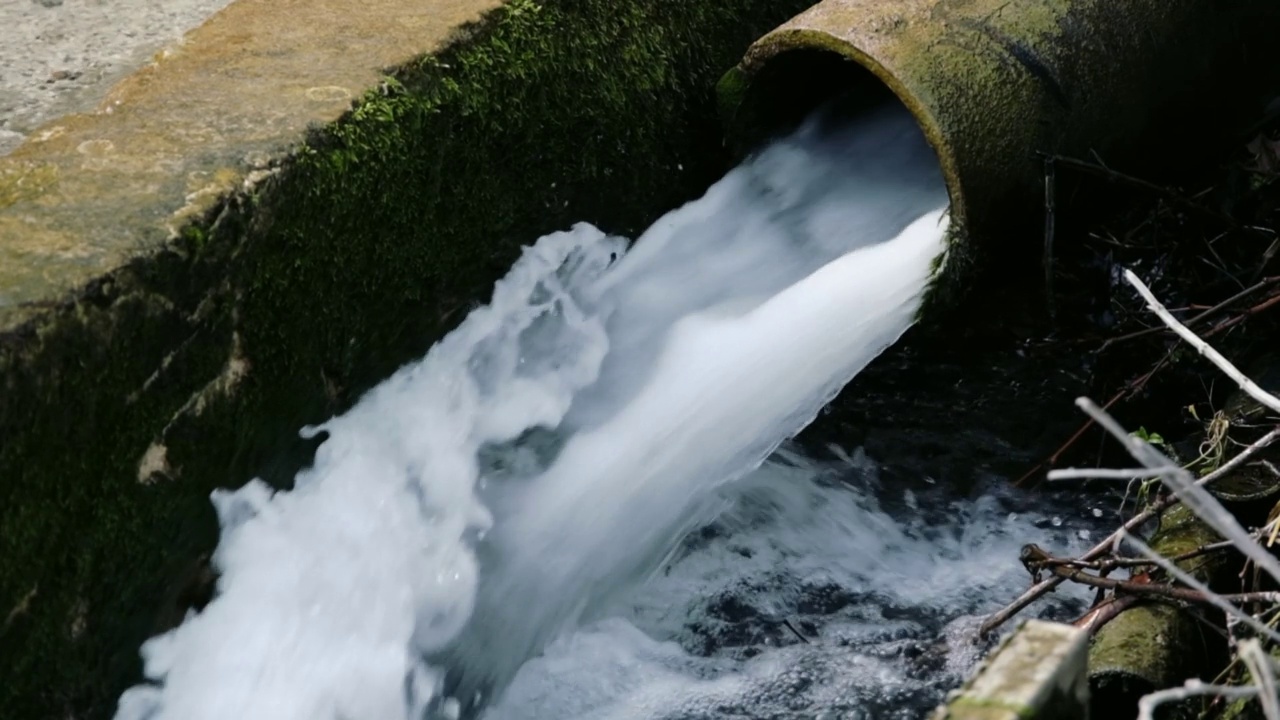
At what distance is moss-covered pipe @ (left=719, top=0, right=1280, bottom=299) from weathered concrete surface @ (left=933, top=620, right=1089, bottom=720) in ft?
5.88

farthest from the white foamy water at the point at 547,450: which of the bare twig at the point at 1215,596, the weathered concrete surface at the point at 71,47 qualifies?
the bare twig at the point at 1215,596

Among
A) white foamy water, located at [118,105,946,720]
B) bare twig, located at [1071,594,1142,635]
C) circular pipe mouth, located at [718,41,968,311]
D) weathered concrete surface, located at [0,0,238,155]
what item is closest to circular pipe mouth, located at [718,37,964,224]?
circular pipe mouth, located at [718,41,968,311]

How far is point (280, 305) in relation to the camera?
263 centimetres

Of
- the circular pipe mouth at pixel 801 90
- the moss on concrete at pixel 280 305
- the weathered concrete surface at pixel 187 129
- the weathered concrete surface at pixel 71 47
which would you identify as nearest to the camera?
the moss on concrete at pixel 280 305

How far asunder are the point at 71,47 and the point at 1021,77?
239cm

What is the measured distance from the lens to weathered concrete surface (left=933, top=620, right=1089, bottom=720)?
155cm

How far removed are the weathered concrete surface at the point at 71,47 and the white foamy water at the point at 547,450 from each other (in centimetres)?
99

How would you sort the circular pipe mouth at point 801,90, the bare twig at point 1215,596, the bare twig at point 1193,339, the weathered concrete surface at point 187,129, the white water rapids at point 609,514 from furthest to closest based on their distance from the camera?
the circular pipe mouth at point 801,90
the white water rapids at point 609,514
the weathered concrete surface at point 187,129
the bare twig at point 1193,339
the bare twig at point 1215,596

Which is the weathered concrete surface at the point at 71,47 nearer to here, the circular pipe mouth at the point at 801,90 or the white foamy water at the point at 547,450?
the white foamy water at the point at 547,450

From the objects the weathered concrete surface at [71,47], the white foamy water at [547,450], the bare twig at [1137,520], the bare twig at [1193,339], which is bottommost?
the bare twig at [1137,520]

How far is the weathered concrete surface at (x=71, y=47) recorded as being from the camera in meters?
3.01

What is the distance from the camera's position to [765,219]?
3785 mm

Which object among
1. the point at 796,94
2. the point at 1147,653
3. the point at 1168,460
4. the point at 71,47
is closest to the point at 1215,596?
the point at 1168,460

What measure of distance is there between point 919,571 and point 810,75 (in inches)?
62.7
